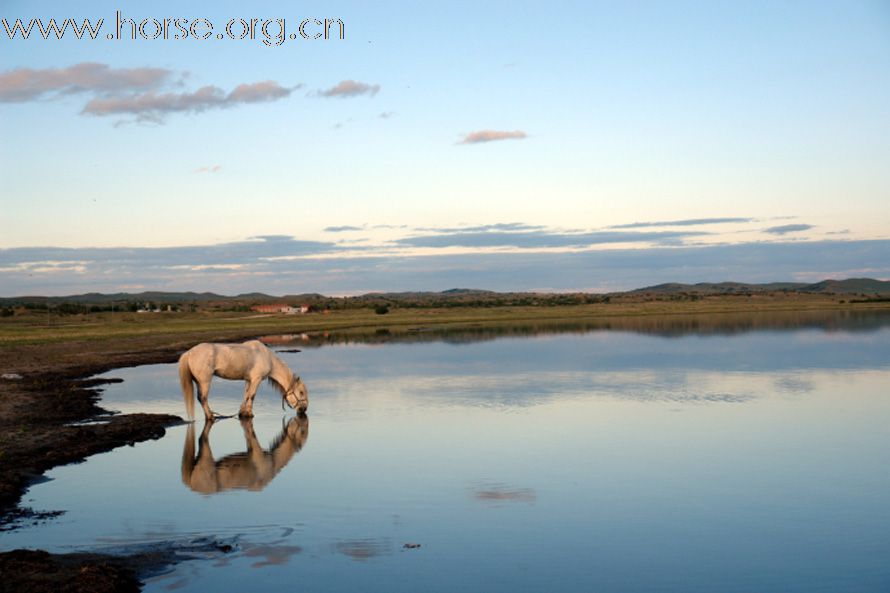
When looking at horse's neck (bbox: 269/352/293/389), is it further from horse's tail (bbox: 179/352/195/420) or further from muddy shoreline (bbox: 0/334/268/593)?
muddy shoreline (bbox: 0/334/268/593)

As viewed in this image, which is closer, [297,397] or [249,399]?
[249,399]

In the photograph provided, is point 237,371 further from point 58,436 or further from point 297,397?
point 58,436

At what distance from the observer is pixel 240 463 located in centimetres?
1466

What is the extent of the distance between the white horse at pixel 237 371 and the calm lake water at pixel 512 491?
722 millimetres

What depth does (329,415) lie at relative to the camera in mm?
20141

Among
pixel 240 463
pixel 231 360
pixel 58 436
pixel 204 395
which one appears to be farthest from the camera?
pixel 231 360

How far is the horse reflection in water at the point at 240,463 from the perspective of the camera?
515 inches

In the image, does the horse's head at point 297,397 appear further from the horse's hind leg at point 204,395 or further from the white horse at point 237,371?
the horse's hind leg at point 204,395

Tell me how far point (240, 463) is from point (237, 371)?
5.05 meters

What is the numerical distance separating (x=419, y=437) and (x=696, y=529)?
7.39m

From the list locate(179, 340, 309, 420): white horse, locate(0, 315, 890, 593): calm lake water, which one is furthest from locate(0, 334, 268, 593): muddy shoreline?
locate(179, 340, 309, 420): white horse

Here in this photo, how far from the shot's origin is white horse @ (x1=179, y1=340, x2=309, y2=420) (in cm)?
1888

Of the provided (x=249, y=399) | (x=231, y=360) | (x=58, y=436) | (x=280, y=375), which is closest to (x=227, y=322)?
(x=280, y=375)

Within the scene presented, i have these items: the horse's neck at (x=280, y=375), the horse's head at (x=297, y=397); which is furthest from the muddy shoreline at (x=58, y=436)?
the horse's head at (x=297, y=397)
